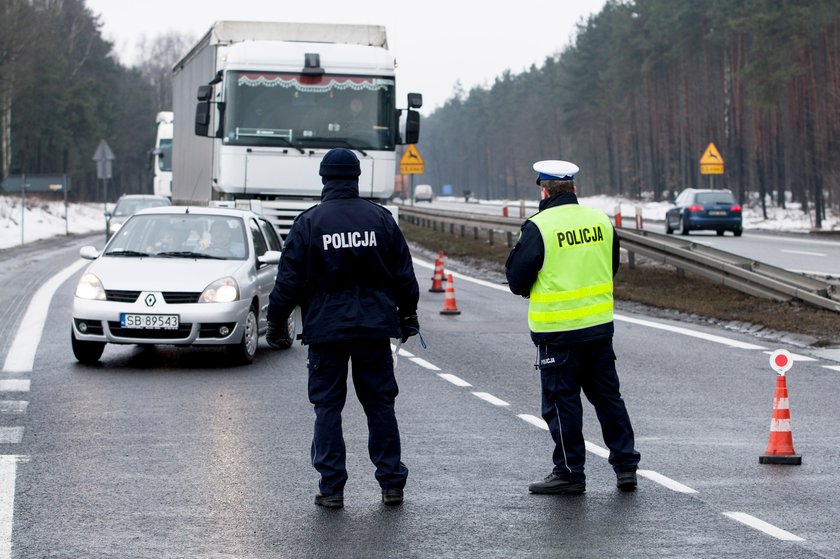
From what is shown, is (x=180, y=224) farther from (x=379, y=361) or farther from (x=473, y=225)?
(x=473, y=225)

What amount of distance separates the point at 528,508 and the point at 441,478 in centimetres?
95

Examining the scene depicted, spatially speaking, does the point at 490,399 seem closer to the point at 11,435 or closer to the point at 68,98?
the point at 11,435

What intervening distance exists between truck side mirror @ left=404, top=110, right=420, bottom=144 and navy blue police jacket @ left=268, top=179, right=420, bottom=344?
45.9ft

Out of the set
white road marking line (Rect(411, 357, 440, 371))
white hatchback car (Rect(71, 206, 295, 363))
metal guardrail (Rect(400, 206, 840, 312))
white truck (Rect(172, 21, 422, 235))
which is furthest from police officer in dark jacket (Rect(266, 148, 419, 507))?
white truck (Rect(172, 21, 422, 235))

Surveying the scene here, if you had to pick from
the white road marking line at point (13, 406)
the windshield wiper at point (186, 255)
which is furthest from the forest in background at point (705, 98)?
the white road marking line at point (13, 406)

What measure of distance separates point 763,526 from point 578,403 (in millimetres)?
1324

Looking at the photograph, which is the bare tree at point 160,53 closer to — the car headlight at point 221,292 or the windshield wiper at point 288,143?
the windshield wiper at point 288,143

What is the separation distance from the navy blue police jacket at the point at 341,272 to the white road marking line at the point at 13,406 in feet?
13.3

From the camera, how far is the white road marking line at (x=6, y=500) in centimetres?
633

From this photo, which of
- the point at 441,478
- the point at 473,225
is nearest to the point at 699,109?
the point at 473,225

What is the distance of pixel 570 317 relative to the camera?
25.3ft

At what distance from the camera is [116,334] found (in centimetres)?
1339

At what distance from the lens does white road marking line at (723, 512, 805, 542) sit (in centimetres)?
652

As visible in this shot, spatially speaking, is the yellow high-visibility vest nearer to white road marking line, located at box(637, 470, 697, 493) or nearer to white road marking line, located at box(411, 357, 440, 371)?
white road marking line, located at box(637, 470, 697, 493)
